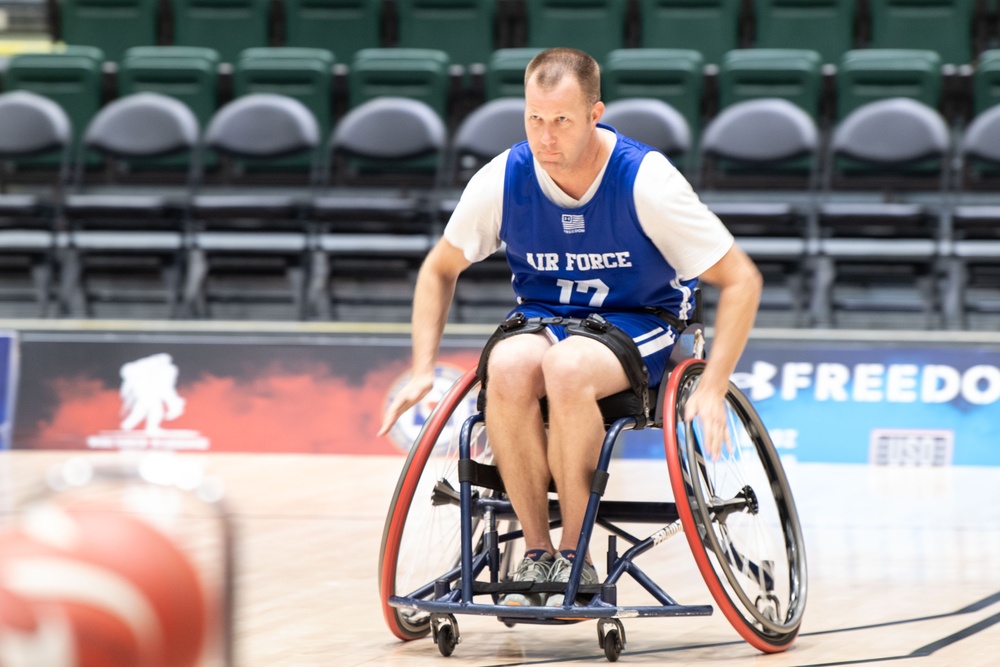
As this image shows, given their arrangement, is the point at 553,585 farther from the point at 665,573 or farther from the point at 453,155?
the point at 453,155

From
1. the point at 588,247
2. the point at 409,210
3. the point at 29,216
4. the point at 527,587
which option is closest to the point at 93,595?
the point at 527,587

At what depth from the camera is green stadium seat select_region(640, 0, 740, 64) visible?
8.05 meters

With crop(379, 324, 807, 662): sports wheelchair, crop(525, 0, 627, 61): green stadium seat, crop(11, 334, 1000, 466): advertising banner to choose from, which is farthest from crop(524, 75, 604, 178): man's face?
crop(525, 0, 627, 61): green stadium seat

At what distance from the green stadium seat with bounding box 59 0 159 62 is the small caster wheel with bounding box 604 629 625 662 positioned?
6.49 metres

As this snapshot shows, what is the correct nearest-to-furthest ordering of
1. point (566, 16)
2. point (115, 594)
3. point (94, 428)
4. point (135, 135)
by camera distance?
1. point (115, 594)
2. point (94, 428)
3. point (135, 135)
4. point (566, 16)

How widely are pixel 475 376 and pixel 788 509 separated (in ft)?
2.61

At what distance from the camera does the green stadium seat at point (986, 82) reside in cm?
727

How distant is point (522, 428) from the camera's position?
9.48 ft

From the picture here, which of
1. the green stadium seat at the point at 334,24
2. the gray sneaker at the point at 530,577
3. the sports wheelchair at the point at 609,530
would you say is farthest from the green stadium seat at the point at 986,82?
the gray sneaker at the point at 530,577

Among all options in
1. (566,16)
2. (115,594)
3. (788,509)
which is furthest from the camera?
(566,16)

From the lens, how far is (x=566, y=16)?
8117 mm

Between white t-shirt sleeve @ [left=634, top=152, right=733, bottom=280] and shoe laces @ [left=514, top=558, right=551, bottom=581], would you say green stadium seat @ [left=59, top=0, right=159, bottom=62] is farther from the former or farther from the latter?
shoe laces @ [left=514, top=558, right=551, bottom=581]

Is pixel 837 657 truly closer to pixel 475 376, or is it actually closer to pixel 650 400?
pixel 650 400

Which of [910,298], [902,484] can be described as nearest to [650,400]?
→ [902,484]
